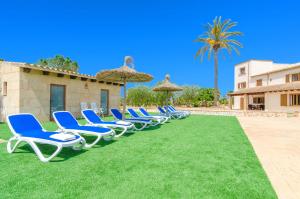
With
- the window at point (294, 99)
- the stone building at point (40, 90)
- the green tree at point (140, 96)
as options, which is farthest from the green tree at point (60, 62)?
the window at point (294, 99)

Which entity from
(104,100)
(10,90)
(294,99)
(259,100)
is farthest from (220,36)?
(10,90)

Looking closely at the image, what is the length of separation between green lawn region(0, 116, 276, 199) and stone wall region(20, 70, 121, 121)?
6382mm

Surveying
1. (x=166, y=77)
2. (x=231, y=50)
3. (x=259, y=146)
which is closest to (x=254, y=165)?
(x=259, y=146)

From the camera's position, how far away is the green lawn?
126 inches

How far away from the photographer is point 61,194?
306cm

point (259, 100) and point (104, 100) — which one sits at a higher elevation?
point (259, 100)

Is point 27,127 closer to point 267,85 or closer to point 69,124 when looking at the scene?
point 69,124

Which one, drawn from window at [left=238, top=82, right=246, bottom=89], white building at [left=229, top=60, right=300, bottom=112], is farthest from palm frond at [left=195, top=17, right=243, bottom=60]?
window at [left=238, top=82, right=246, bottom=89]

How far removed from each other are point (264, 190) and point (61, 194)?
3102 millimetres

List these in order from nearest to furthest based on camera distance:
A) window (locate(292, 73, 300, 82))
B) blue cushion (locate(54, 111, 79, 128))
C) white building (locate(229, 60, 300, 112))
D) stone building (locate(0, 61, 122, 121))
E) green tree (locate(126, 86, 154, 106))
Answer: blue cushion (locate(54, 111, 79, 128)) < stone building (locate(0, 61, 122, 121)) < white building (locate(229, 60, 300, 112)) < window (locate(292, 73, 300, 82)) < green tree (locate(126, 86, 154, 106))

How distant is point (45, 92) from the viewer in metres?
12.5

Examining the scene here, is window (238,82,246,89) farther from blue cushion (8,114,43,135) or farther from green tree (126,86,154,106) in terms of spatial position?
blue cushion (8,114,43,135)

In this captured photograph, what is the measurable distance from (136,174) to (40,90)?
34.0 ft

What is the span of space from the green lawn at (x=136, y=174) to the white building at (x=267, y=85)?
22.3 meters
